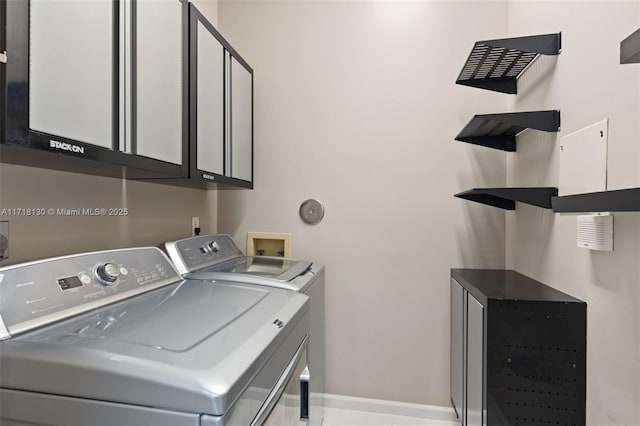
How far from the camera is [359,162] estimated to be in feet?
7.32

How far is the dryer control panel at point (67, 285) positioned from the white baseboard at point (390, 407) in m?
1.49

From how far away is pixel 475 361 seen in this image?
1485 millimetres

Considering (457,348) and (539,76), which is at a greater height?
(539,76)

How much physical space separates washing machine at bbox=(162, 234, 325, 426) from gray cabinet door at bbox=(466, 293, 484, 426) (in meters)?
0.73

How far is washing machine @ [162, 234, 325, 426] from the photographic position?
Answer: 60.9 inches

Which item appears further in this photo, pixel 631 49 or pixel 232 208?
pixel 232 208

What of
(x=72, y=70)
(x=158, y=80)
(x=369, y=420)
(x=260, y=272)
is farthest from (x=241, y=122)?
(x=369, y=420)

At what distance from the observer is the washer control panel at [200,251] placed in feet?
5.30

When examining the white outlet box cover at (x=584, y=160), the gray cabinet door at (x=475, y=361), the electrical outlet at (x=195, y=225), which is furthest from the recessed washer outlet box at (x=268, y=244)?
the white outlet box cover at (x=584, y=160)

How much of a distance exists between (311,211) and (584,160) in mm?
1469

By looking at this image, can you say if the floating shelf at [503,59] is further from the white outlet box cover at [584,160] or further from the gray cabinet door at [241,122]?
the gray cabinet door at [241,122]

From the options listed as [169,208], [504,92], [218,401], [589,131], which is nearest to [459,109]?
[504,92]

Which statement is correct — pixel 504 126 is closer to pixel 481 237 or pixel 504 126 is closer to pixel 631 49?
pixel 481 237

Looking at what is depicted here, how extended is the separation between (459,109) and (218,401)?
2065 millimetres
